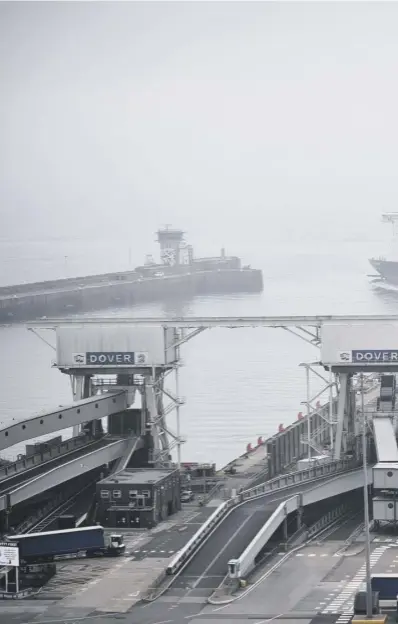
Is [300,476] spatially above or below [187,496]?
above

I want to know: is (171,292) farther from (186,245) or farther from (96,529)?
(96,529)

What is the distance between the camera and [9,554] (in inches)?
1138

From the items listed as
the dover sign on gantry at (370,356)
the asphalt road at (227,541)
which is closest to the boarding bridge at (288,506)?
the asphalt road at (227,541)

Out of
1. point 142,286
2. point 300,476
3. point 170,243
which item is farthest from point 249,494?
point 170,243

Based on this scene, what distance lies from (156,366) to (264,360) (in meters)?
26.9

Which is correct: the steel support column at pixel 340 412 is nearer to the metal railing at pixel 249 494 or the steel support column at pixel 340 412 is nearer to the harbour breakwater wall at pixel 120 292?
the metal railing at pixel 249 494

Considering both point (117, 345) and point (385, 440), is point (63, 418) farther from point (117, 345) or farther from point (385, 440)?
point (385, 440)

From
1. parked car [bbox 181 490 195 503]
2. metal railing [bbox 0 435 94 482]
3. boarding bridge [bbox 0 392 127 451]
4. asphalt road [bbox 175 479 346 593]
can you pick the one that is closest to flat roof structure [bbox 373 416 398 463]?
asphalt road [bbox 175 479 346 593]

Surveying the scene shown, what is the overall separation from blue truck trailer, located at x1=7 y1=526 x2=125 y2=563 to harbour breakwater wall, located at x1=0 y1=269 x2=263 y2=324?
51523 mm

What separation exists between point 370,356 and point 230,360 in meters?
28.7

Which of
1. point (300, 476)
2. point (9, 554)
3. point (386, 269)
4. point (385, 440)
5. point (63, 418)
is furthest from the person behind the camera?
point (386, 269)

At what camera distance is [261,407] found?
54750mm

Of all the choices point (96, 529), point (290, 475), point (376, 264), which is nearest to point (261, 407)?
point (290, 475)

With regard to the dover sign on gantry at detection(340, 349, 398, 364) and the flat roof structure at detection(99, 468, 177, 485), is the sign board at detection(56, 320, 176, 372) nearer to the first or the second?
the flat roof structure at detection(99, 468, 177, 485)
